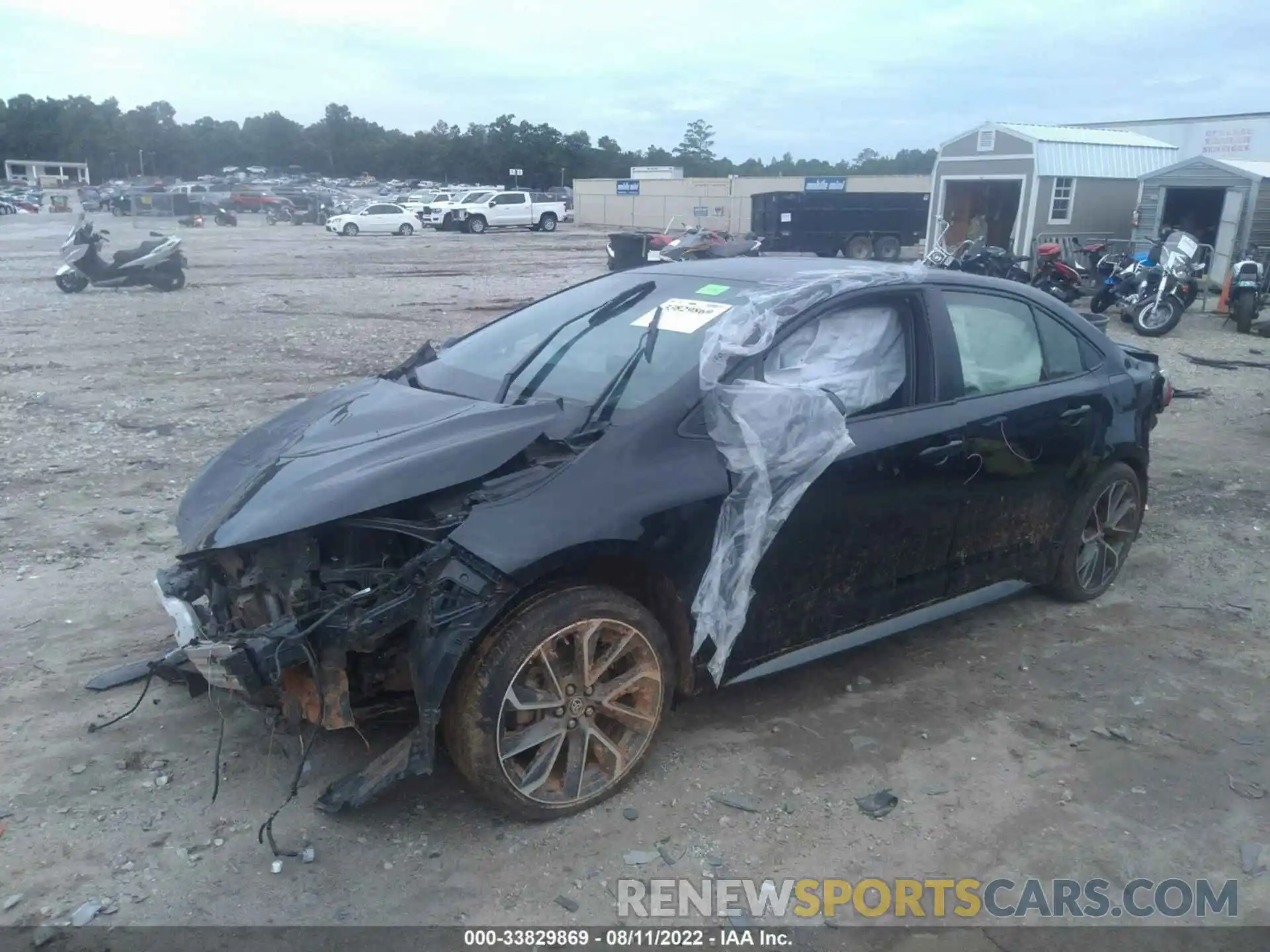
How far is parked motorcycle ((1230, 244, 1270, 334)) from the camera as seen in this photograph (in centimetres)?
1495

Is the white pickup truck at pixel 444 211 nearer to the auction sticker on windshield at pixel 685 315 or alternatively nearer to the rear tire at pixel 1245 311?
the rear tire at pixel 1245 311

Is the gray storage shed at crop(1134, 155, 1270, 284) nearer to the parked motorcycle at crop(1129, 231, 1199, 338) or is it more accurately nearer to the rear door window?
the parked motorcycle at crop(1129, 231, 1199, 338)

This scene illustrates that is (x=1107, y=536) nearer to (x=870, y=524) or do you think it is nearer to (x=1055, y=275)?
(x=870, y=524)

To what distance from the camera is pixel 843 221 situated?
2911 cm

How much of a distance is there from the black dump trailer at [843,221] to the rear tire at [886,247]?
2 cm

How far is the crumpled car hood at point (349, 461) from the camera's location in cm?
313

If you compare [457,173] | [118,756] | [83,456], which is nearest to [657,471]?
[118,756]

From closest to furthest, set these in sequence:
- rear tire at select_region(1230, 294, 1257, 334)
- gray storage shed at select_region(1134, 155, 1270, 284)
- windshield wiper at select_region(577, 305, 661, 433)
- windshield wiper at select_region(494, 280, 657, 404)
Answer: windshield wiper at select_region(577, 305, 661, 433), windshield wiper at select_region(494, 280, 657, 404), rear tire at select_region(1230, 294, 1257, 334), gray storage shed at select_region(1134, 155, 1270, 284)

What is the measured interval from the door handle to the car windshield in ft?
3.08

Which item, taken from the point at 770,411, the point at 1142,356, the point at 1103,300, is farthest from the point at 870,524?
the point at 1103,300

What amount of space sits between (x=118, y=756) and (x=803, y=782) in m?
2.41

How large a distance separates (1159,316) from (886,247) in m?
15.3

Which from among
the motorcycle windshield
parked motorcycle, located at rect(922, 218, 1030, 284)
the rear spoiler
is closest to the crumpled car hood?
the rear spoiler

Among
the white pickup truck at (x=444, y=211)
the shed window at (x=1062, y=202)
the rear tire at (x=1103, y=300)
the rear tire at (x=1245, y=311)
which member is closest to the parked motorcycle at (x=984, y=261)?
the rear tire at (x=1103, y=300)
